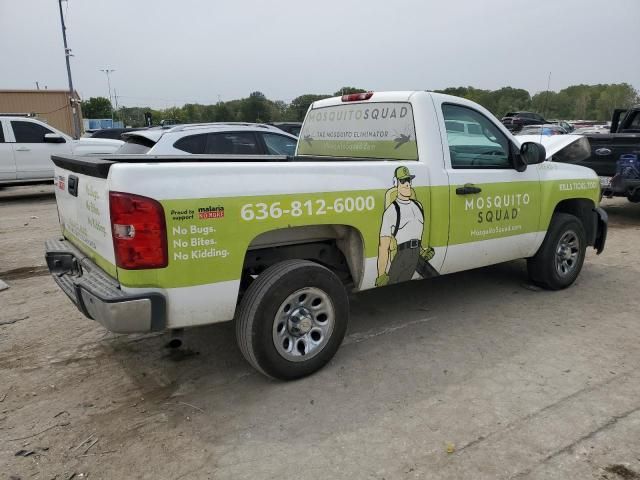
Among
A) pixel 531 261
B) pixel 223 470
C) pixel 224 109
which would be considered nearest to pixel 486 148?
pixel 531 261

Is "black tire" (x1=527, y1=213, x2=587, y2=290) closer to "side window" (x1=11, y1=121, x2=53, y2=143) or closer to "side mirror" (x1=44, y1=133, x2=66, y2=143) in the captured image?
"side mirror" (x1=44, y1=133, x2=66, y2=143)

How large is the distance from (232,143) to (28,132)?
720 centimetres

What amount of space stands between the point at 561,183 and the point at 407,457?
3.50 m

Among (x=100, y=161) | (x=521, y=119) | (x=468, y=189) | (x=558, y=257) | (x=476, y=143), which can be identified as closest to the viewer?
(x=100, y=161)

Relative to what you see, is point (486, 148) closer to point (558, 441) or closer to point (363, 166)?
point (363, 166)

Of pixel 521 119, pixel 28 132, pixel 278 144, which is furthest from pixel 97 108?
pixel 278 144

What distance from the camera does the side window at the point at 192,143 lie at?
7.61 metres

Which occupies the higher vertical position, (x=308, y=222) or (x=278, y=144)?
(x=278, y=144)

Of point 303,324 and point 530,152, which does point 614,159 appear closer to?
point 530,152

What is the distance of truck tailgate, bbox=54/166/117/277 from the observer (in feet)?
9.84

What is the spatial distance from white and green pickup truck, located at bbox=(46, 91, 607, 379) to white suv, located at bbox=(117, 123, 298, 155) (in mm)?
3004

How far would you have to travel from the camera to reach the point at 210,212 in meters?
2.97

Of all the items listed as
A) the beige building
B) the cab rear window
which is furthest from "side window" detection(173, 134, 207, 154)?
the beige building

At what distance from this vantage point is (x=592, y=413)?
313cm
